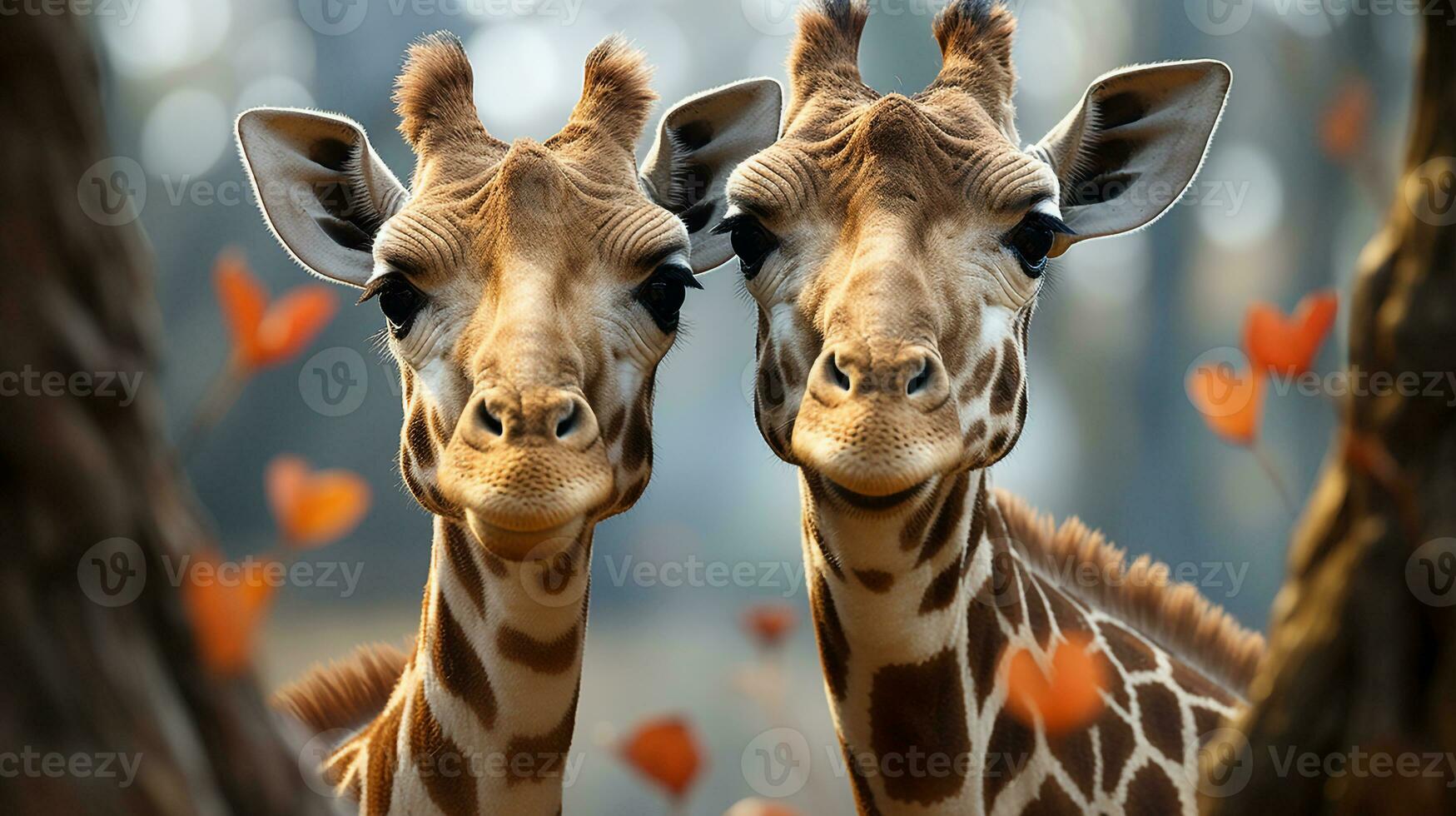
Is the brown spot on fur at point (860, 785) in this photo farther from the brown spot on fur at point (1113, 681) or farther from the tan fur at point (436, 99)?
the tan fur at point (436, 99)

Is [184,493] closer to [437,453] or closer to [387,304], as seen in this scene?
[437,453]

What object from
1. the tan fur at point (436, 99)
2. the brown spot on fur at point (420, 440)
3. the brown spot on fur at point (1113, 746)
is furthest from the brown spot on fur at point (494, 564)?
the brown spot on fur at point (1113, 746)

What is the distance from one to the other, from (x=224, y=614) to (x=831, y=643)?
2451 millimetres

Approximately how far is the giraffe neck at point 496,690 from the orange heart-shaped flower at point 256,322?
1.66 m

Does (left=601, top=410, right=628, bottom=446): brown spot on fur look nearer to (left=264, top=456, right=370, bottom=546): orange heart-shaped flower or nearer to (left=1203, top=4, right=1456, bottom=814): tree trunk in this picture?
(left=264, top=456, right=370, bottom=546): orange heart-shaped flower

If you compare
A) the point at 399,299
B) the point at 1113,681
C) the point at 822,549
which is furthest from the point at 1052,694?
the point at 399,299

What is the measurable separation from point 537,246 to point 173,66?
9265 millimetres

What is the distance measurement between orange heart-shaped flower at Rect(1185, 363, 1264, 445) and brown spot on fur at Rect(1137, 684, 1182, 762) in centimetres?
142

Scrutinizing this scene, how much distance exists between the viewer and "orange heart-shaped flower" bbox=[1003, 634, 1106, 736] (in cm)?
365

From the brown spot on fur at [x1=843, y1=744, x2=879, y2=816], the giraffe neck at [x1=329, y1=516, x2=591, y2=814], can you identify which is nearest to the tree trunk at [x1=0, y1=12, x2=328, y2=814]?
the giraffe neck at [x1=329, y1=516, x2=591, y2=814]

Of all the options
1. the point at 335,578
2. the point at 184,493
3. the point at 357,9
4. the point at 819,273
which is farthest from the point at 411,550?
the point at 184,493

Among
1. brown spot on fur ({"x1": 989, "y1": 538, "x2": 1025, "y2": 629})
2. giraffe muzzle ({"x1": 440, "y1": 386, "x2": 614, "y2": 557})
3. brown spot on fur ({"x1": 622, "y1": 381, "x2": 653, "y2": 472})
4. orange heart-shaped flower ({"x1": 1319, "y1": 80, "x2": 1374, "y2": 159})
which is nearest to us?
orange heart-shaped flower ({"x1": 1319, "y1": 80, "x2": 1374, "y2": 159})

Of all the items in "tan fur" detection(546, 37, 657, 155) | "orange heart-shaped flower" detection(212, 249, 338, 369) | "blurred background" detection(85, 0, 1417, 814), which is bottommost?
"blurred background" detection(85, 0, 1417, 814)

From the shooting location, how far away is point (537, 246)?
11.4ft
